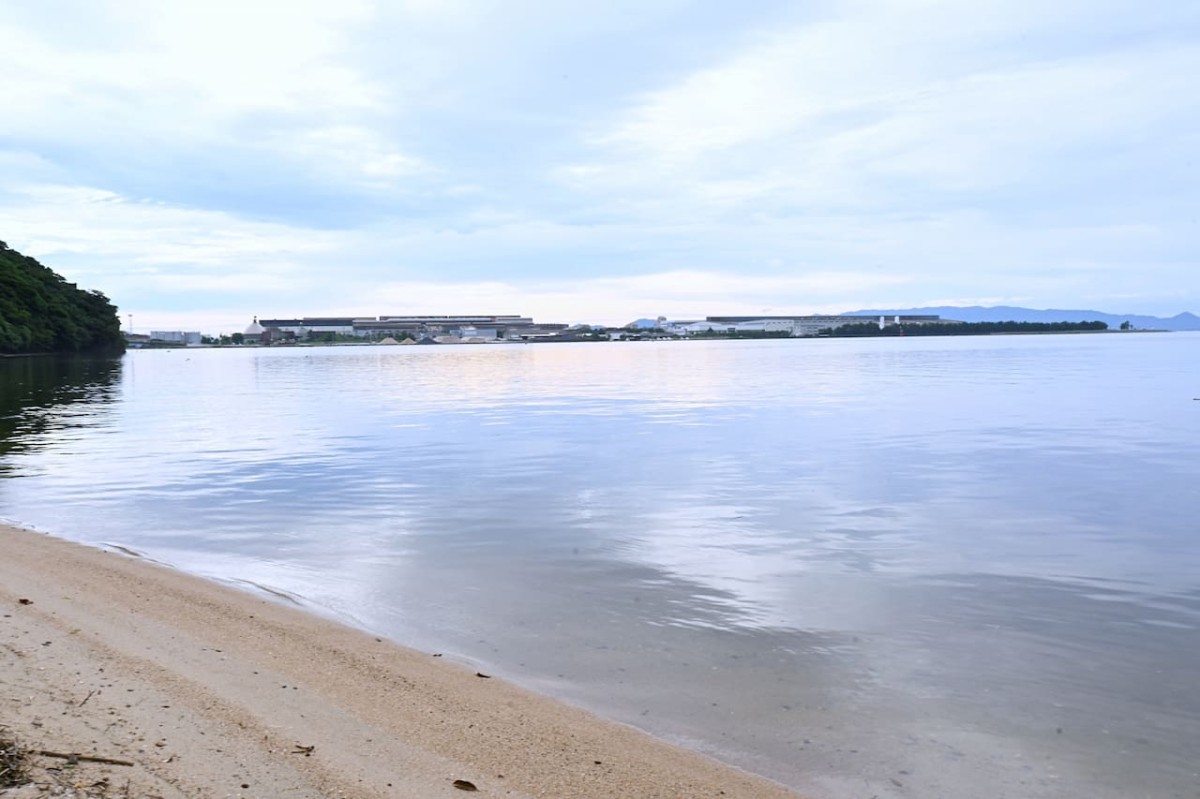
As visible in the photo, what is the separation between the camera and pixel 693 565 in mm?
11070

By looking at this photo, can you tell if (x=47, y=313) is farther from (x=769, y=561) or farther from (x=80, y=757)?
(x=80, y=757)

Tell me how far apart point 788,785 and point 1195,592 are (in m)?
6.74

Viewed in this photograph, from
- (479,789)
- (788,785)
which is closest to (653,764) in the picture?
(788,785)

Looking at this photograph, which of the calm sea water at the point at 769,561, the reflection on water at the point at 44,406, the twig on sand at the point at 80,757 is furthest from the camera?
the reflection on water at the point at 44,406

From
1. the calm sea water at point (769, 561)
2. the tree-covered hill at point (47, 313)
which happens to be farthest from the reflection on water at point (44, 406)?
the tree-covered hill at point (47, 313)

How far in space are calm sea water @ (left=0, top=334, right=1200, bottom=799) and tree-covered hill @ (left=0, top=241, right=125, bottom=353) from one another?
85799 mm

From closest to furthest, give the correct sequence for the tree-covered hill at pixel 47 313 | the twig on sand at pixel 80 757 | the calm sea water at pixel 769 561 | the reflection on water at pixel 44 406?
the twig on sand at pixel 80 757
the calm sea water at pixel 769 561
the reflection on water at pixel 44 406
the tree-covered hill at pixel 47 313

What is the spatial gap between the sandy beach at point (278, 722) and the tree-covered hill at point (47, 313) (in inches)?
4080

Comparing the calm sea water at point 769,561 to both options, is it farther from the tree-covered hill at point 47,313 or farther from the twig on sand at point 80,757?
the tree-covered hill at point 47,313

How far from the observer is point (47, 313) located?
4348 inches

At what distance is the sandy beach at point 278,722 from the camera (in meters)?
4.61

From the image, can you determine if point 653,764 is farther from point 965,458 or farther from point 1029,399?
point 1029,399

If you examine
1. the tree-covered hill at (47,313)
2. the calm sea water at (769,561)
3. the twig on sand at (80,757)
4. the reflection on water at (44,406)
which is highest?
the tree-covered hill at (47,313)

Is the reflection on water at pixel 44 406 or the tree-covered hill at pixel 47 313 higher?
the tree-covered hill at pixel 47 313
